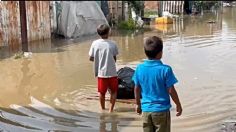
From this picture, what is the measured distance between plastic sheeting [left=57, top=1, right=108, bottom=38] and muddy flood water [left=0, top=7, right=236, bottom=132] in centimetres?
394

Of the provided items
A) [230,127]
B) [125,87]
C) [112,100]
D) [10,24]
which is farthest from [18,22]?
[230,127]

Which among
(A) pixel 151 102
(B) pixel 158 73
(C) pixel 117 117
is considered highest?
(B) pixel 158 73

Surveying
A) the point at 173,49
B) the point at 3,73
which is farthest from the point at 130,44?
the point at 3,73

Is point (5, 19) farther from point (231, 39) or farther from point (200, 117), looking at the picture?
point (200, 117)

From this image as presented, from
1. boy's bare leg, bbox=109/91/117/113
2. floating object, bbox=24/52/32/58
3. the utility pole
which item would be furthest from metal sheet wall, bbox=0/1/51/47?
boy's bare leg, bbox=109/91/117/113

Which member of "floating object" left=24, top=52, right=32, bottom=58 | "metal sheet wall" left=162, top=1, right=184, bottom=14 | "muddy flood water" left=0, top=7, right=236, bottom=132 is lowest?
"muddy flood water" left=0, top=7, right=236, bottom=132

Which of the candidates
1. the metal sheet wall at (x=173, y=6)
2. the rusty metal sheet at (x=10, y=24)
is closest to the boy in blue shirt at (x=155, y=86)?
the rusty metal sheet at (x=10, y=24)

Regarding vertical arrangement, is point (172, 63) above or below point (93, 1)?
below

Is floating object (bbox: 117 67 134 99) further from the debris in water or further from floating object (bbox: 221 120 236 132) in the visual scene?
the debris in water

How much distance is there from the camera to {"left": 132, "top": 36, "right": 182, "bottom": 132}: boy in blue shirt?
446 cm

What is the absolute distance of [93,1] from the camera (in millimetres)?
22594

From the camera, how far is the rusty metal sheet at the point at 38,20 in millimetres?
17328

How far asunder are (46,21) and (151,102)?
14500 millimetres

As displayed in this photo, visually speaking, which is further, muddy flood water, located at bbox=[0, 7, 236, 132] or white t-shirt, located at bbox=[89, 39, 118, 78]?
white t-shirt, located at bbox=[89, 39, 118, 78]
